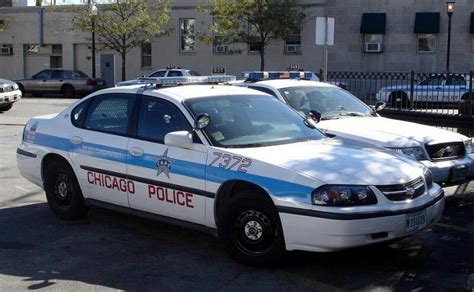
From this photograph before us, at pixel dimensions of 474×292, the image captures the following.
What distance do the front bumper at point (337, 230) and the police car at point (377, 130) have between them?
8.07ft

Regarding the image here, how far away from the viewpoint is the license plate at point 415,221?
518 centimetres

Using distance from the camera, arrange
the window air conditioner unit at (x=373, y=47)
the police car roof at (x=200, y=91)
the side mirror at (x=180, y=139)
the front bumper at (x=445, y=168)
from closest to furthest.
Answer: the side mirror at (x=180, y=139)
the police car roof at (x=200, y=91)
the front bumper at (x=445, y=168)
the window air conditioner unit at (x=373, y=47)

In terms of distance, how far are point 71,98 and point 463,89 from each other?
23126 millimetres

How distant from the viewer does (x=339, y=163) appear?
17.5 ft

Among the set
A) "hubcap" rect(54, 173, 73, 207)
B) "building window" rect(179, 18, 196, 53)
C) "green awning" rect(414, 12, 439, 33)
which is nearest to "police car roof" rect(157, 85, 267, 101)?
"hubcap" rect(54, 173, 73, 207)

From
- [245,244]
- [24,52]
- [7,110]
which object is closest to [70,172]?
[245,244]

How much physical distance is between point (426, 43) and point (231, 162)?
27.3 meters

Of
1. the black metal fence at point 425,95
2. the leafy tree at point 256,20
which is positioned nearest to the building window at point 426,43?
the leafy tree at point 256,20

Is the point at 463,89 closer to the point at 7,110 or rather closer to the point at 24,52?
the point at 7,110

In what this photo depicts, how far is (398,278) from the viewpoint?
521cm

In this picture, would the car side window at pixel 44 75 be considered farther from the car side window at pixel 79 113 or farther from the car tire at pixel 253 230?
the car tire at pixel 253 230

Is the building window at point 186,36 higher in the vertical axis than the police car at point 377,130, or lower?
higher

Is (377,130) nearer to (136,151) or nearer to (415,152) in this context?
(415,152)

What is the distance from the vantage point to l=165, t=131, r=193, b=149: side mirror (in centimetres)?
571
